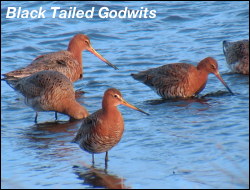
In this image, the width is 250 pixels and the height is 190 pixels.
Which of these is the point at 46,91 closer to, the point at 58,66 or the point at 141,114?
the point at 141,114

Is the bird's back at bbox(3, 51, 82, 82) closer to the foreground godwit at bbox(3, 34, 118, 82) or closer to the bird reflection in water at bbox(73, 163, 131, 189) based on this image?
the foreground godwit at bbox(3, 34, 118, 82)

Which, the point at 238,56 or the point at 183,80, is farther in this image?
the point at 238,56


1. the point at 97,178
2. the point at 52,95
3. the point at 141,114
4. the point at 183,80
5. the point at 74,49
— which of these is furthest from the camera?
the point at 74,49

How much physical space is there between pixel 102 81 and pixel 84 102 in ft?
4.39

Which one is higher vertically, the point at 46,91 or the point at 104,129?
the point at 46,91

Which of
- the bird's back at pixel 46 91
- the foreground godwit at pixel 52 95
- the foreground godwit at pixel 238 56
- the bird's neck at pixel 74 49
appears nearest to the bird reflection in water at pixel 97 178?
the foreground godwit at pixel 52 95

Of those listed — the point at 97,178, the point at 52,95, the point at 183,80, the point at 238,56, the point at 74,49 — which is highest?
the point at 74,49

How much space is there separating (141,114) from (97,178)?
2.77 metres

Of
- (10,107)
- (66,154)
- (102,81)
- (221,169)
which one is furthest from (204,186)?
(102,81)

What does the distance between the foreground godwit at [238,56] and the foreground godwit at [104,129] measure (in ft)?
14.8

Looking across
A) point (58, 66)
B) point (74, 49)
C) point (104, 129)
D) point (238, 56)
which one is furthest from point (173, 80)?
point (104, 129)

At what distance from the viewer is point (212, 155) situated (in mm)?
7922

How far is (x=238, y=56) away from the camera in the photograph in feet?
40.9

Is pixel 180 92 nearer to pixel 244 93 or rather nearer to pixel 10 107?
pixel 244 93
